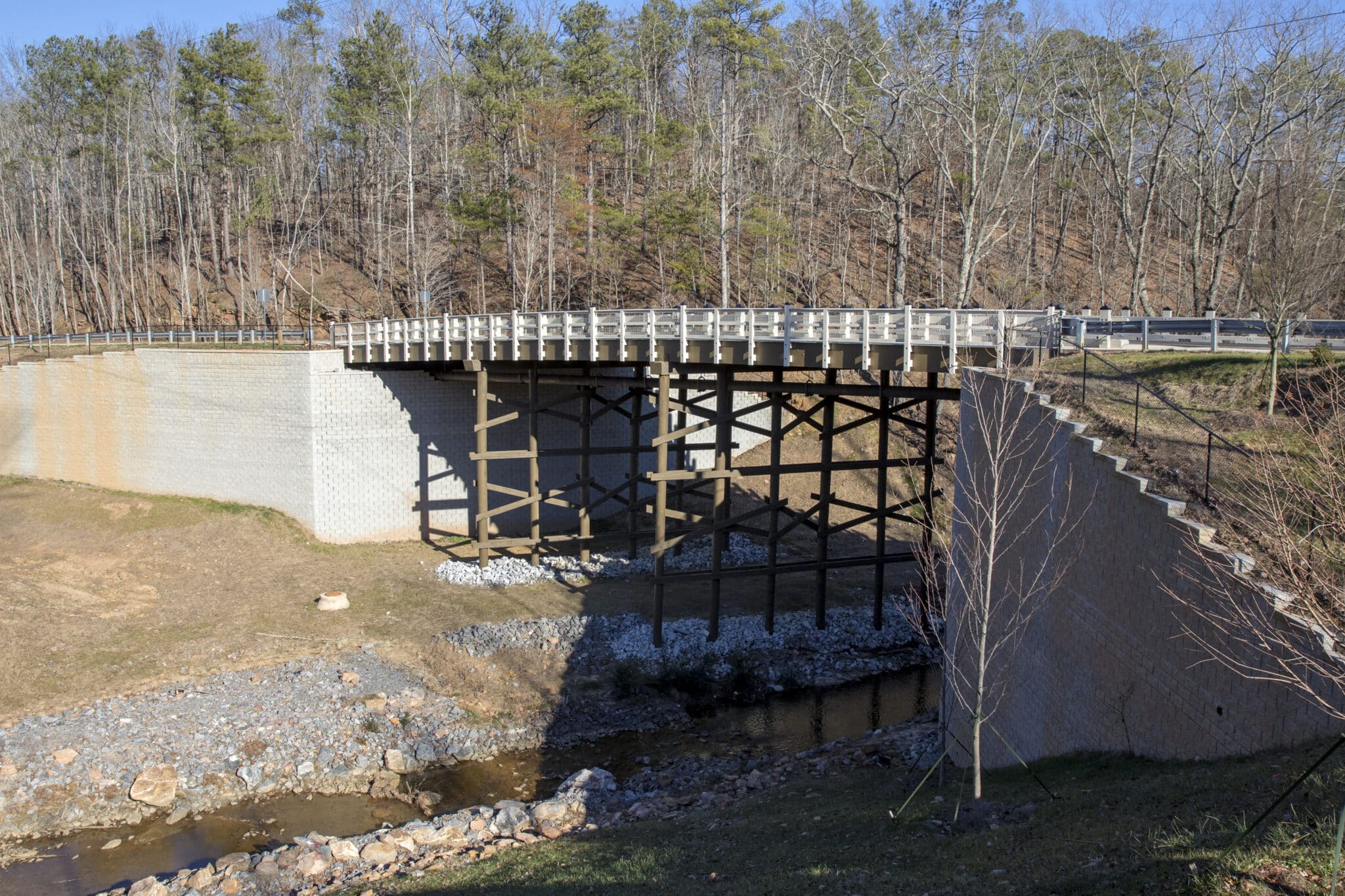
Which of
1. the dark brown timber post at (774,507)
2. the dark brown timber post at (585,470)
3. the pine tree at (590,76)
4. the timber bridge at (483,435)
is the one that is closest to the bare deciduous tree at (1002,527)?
the timber bridge at (483,435)

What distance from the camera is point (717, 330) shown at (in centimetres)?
1639

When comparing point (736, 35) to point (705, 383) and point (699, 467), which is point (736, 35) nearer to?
point (699, 467)

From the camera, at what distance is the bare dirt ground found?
16531 mm

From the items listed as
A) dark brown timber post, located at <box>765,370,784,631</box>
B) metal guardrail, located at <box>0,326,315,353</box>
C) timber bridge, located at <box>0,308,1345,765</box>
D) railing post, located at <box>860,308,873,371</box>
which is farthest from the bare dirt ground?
railing post, located at <box>860,308,873,371</box>

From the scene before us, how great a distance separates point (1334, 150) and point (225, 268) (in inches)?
1783

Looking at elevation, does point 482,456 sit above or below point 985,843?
above

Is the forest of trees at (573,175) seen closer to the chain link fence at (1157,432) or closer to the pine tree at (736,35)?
the pine tree at (736,35)

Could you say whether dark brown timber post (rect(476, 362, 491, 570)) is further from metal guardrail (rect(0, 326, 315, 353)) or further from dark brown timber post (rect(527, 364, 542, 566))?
metal guardrail (rect(0, 326, 315, 353))

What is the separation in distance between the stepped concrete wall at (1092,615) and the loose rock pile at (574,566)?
1081cm

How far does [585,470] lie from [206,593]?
8.81 metres

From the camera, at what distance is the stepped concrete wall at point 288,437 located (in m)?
24.1

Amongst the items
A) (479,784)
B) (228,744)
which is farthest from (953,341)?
(228,744)

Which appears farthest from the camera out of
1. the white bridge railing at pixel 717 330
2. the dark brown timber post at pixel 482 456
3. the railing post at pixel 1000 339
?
the dark brown timber post at pixel 482 456

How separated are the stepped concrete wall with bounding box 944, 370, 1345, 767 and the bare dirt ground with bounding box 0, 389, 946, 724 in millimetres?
8452
